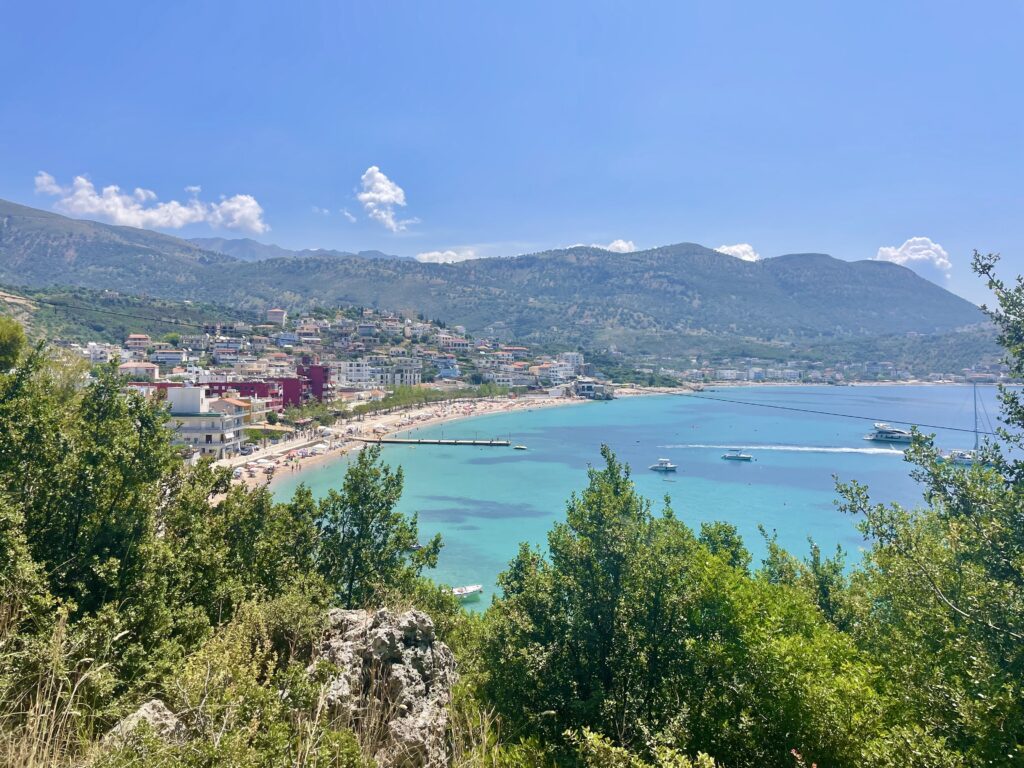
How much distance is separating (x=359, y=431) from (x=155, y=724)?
146 feet

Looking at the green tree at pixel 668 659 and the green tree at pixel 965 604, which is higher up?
the green tree at pixel 965 604

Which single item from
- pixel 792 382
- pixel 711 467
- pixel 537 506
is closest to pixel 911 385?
pixel 792 382

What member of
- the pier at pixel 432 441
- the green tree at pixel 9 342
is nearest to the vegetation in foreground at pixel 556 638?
the green tree at pixel 9 342

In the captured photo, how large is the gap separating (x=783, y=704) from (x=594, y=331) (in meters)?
165

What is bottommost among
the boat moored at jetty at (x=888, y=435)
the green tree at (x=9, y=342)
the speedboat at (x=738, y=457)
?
the speedboat at (x=738, y=457)

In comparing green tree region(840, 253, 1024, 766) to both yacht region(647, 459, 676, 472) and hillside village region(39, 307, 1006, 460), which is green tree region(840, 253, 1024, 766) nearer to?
hillside village region(39, 307, 1006, 460)

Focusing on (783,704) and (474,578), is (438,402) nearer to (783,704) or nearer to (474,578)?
(474,578)

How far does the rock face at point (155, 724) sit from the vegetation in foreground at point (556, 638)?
0.09 meters

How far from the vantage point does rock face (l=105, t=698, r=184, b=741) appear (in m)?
2.85

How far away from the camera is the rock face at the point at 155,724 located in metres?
2.85

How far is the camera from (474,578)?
19.9m

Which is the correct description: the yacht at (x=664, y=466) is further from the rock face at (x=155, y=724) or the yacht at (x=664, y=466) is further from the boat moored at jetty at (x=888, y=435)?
the rock face at (x=155, y=724)

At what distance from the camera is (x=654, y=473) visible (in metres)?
37.4

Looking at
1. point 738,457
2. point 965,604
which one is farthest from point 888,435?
point 965,604
